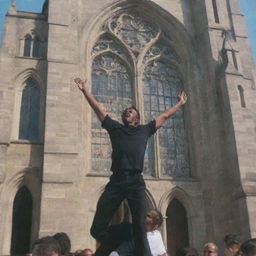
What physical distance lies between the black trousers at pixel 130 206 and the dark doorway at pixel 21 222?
9645 millimetres

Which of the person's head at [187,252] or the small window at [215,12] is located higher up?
the small window at [215,12]

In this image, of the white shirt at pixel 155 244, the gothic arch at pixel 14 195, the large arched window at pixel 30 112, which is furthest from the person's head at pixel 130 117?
the large arched window at pixel 30 112

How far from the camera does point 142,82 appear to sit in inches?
594

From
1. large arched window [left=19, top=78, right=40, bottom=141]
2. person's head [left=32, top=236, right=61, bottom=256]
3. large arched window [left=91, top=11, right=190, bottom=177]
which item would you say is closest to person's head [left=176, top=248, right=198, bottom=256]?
person's head [left=32, top=236, right=61, bottom=256]

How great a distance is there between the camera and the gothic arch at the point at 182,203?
42.7ft

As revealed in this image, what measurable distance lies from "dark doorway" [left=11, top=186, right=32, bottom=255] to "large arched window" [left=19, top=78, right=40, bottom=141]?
183 centimetres

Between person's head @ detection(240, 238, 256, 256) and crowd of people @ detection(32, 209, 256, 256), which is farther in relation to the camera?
person's head @ detection(240, 238, 256, 256)

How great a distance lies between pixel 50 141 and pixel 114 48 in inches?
213

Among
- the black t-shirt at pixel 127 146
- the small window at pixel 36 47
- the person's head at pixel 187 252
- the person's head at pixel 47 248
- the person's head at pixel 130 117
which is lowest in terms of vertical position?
the person's head at pixel 187 252

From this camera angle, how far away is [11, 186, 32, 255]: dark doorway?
1170 centimetres

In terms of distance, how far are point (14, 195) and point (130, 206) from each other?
9836 mm

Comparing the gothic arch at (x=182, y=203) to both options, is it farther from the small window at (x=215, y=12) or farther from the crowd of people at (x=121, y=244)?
the crowd of people at (x=121, y=244)

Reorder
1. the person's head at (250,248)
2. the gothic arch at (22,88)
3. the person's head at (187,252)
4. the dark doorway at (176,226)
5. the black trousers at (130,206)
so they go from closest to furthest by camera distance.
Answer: the black trousers at (130,206), the person's head at (250,248), the person's head at (187,252), the gothic arch at (22,88), the dark doorway at (176,226)

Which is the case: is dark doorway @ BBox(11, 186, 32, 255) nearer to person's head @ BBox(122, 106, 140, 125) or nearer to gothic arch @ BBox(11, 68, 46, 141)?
gothic arch @ BBox(11, 68, 46, 141)
